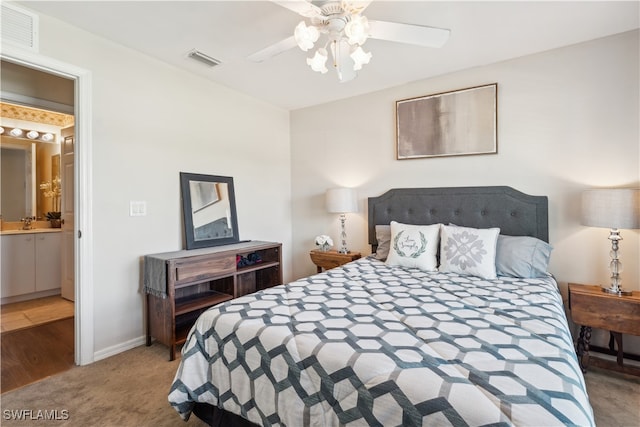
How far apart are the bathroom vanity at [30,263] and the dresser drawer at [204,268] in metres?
2.87

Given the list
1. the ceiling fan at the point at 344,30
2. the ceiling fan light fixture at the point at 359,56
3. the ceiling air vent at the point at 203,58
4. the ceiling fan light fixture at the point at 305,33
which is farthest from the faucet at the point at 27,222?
the ceiling fan light fixture at the point at 359,56

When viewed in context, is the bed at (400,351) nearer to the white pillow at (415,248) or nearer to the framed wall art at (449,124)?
the white pillow at (415,248)

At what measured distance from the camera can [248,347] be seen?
4.54 ft

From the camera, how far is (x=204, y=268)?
106 inches

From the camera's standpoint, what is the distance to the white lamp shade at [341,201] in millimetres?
3531

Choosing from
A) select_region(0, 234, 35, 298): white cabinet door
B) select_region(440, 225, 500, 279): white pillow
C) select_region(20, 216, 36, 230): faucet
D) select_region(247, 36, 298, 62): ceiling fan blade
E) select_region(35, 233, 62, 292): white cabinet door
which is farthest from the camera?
select_region(20, 216, 36, 230): faucet

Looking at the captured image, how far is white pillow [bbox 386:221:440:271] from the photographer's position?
2564 millimetres

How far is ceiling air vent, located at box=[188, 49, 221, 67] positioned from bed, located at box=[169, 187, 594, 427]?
7.05 feet

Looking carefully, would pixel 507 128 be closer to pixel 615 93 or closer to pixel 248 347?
pixel 615 93

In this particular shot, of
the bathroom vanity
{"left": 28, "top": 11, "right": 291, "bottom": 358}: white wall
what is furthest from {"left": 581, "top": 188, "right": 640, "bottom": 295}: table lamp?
the bathroom vanity

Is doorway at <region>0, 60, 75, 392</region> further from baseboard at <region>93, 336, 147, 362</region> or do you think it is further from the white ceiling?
the white ceiling

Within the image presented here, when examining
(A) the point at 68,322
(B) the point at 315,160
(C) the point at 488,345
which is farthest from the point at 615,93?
(A) the point at 68,322

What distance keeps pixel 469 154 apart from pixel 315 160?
6.23 feet

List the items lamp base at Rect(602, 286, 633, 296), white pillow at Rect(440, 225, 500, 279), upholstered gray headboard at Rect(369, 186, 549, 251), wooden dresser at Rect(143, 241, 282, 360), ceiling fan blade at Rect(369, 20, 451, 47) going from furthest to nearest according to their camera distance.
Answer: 1. upholstered gray headboard at Rect(369, 186, 549, 251)
2. wooden dresser at Rect(143, 241, 282, 360)
3. white pillow at Rect(440, 225, 500, 279)
4. lamp base at Rect(602, 286, 633, 296)
5. ceiling fan blade at Rect(369, 20, 451, 47)
